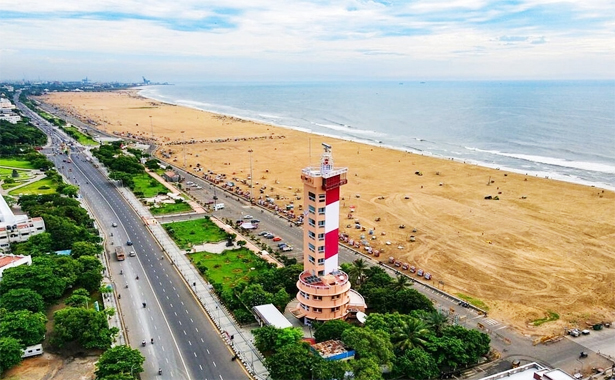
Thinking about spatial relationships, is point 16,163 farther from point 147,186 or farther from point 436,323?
point 436,323

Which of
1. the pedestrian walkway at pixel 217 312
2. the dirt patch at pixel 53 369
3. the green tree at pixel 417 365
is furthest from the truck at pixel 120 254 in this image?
the green tree at pixel 417 365

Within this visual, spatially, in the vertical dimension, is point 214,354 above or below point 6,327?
below

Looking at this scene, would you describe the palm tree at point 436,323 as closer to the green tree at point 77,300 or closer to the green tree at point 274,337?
the green tree at point 274,337

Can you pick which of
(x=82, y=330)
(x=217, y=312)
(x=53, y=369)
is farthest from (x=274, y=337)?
(x=53, y=369)

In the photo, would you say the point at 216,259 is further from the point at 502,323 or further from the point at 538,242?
the point at 538,242

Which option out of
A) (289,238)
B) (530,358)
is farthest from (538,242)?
(289,238)

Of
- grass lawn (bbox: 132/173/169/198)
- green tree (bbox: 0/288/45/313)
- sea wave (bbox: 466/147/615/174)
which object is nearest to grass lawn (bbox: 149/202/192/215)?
grass lawn (bbox: 132/173/169/198)
